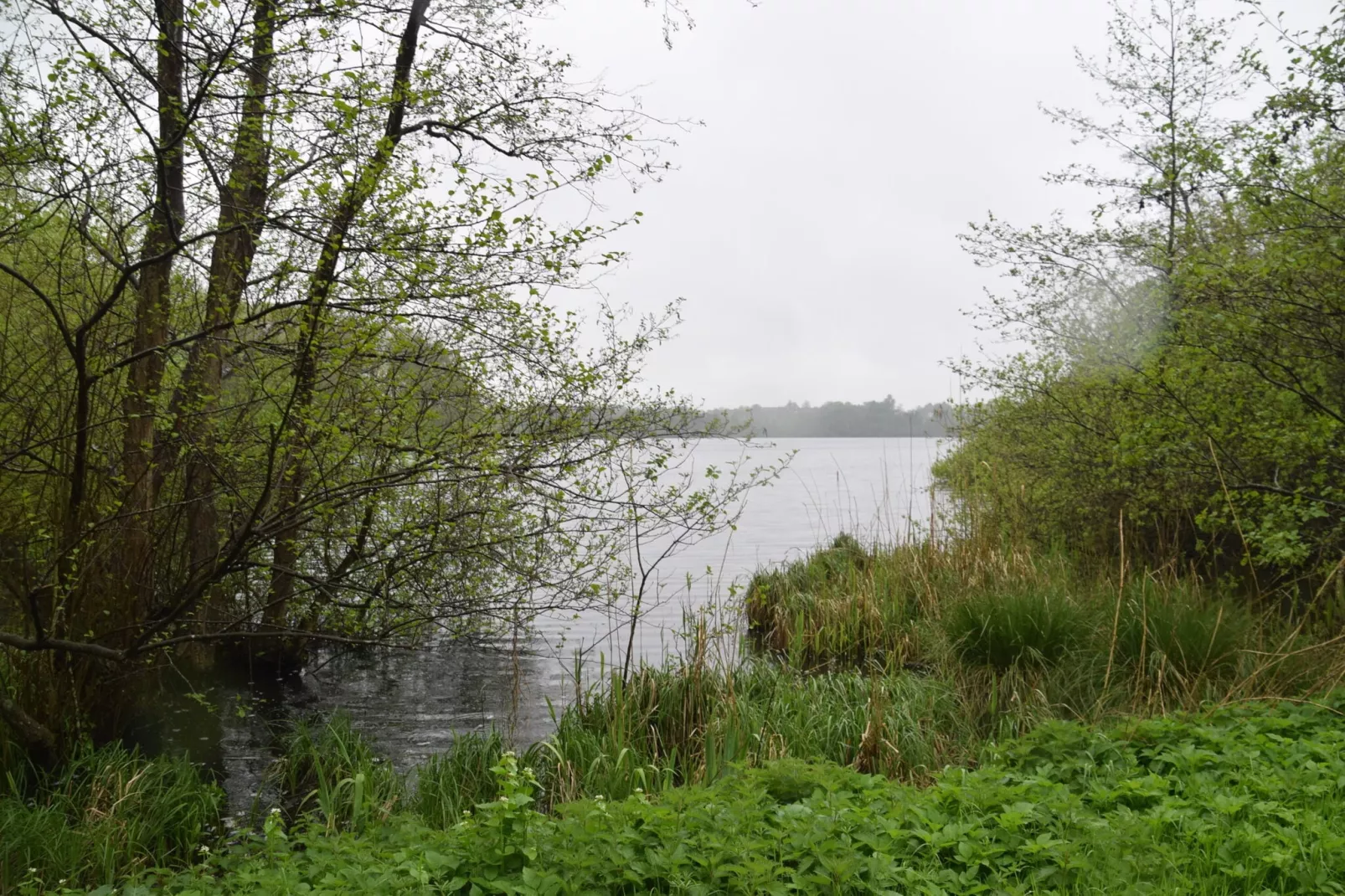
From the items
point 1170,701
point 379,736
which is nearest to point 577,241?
point 379,736

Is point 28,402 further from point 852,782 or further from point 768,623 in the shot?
point 768,623

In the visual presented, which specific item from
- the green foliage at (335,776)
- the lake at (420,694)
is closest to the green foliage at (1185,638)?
the lake at (420,694)

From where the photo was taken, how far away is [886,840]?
3.06m

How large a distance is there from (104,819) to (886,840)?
13.2 feet

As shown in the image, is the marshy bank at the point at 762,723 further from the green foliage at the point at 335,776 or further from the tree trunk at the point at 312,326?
the tree trunk at the point at 312,326

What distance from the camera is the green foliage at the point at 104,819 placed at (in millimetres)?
4273

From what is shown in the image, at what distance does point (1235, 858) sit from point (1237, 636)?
3.29 metres

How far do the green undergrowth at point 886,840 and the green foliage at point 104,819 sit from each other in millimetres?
1228

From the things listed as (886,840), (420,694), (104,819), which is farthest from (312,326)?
(420,694)

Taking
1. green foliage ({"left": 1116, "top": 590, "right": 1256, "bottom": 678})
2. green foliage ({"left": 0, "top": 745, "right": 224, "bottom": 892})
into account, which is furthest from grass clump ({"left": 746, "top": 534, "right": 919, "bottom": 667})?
green foliage ({"left": 0, "top": 745, "right": 224, "bottom": 892})

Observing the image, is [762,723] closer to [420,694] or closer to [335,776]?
[335,776]

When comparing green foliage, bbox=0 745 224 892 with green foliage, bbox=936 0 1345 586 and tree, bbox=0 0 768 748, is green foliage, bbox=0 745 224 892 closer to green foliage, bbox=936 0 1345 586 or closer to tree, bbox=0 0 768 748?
tree, bbox=0 0 768 748

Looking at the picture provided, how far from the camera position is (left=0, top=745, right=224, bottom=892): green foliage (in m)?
4.27

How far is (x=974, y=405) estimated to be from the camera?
959 cm
